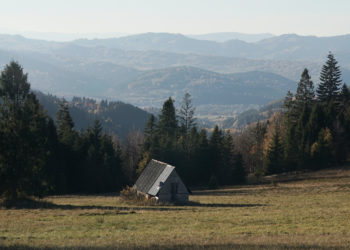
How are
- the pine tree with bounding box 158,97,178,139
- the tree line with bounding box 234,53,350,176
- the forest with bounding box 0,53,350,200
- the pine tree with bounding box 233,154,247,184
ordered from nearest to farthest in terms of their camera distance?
the forest with bounding box 0,53,350,200
the tree line with bounding box 234,53,350,176
the pine tree with bounding box 233,154,247,184
the pine tree with bounding box 158,97,178,139

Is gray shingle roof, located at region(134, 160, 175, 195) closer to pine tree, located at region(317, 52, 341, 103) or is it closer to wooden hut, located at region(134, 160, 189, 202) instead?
wooden hut, located at region(134, 160, 189, 202)

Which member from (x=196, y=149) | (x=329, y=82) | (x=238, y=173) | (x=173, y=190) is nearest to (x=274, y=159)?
(x=238, y=173)

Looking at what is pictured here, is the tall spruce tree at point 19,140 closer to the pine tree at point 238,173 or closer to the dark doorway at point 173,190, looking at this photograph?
the dark doorway at point 173,190

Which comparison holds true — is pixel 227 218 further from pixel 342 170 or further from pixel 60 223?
pixel 342 170

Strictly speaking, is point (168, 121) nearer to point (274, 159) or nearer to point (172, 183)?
point (274, 159)

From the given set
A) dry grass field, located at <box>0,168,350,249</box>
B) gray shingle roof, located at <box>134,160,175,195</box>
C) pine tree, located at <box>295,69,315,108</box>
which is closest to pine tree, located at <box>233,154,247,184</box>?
pine tree, located at <box>295,69,315,108</box>

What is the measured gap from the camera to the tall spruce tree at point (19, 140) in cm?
3850

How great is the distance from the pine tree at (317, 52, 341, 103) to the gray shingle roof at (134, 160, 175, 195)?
160 feet

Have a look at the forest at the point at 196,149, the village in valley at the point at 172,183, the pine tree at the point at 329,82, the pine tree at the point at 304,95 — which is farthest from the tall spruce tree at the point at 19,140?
the pine tree at the point at 329,82

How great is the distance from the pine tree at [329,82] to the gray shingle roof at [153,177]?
48920 mm

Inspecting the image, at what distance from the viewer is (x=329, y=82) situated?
289 ft

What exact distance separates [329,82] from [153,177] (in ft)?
170

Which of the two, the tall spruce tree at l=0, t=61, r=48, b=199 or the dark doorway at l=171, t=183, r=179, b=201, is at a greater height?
the tall spruce tree at l=0, t=61, r=48, b=199

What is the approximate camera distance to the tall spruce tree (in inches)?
1516
